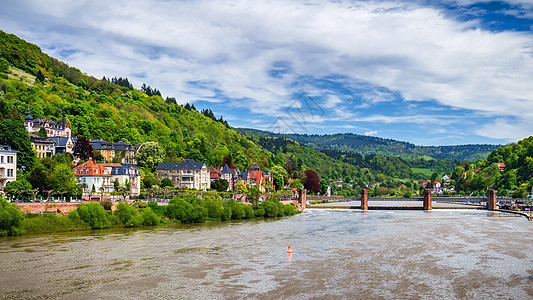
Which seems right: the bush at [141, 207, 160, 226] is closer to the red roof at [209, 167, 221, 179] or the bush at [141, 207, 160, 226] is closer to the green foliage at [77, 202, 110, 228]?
the green foliage at [77, 202, 110, 228]

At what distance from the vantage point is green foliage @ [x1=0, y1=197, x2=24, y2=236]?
46569 mm

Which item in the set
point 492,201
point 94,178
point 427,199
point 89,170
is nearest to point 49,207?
point 94,178

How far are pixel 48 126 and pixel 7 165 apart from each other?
3768 cm

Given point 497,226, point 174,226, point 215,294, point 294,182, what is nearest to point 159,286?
point 215,294

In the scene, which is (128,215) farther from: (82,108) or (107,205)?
(82,108)

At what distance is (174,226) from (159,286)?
32.7 meters

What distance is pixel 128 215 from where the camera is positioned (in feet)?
194

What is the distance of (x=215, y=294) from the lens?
27.3m

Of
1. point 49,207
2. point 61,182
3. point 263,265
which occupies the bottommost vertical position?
point 263,265

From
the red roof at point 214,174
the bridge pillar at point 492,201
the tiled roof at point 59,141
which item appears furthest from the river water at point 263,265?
the red roof at point 214,174

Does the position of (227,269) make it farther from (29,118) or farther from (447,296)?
(29,118)

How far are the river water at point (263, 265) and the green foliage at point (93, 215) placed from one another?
8.40ft

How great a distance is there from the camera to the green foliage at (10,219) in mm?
46569

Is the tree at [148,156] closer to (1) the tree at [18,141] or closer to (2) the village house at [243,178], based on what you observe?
(2) the village house at [243,178]
